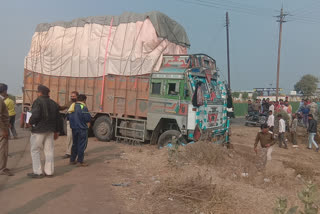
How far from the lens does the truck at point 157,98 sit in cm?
855

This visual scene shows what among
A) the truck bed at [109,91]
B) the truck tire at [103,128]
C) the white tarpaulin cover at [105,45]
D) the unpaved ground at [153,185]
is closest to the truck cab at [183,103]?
the truck bed at [109,91]

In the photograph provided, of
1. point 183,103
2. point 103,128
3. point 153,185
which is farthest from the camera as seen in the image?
point 103,128

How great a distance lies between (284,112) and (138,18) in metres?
9.13

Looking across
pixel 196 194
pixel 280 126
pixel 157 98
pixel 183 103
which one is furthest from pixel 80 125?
pixel 280 126

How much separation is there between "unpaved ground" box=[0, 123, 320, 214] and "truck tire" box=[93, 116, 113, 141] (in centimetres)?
219

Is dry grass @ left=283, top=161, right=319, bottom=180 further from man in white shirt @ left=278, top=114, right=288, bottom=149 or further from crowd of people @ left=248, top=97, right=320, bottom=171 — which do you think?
man in white shirt @ left=278, top=114, right=288, bottom=149

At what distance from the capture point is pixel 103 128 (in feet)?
34.1

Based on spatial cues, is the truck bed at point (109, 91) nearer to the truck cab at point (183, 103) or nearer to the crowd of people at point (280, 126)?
the truck cab at point (183, 103)

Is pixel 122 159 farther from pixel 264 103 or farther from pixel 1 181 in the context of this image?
pixel 264 103

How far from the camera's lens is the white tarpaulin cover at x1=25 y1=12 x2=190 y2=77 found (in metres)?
9.54

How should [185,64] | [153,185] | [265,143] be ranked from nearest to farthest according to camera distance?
[153,185] < [265,143] < [185,64]

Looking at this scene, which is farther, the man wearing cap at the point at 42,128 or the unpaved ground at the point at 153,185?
the man wearing cap at the point at 42,128

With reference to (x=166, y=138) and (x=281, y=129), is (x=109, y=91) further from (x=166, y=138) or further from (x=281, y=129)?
(x=281, y=129)

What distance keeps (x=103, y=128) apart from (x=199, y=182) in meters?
6.31
